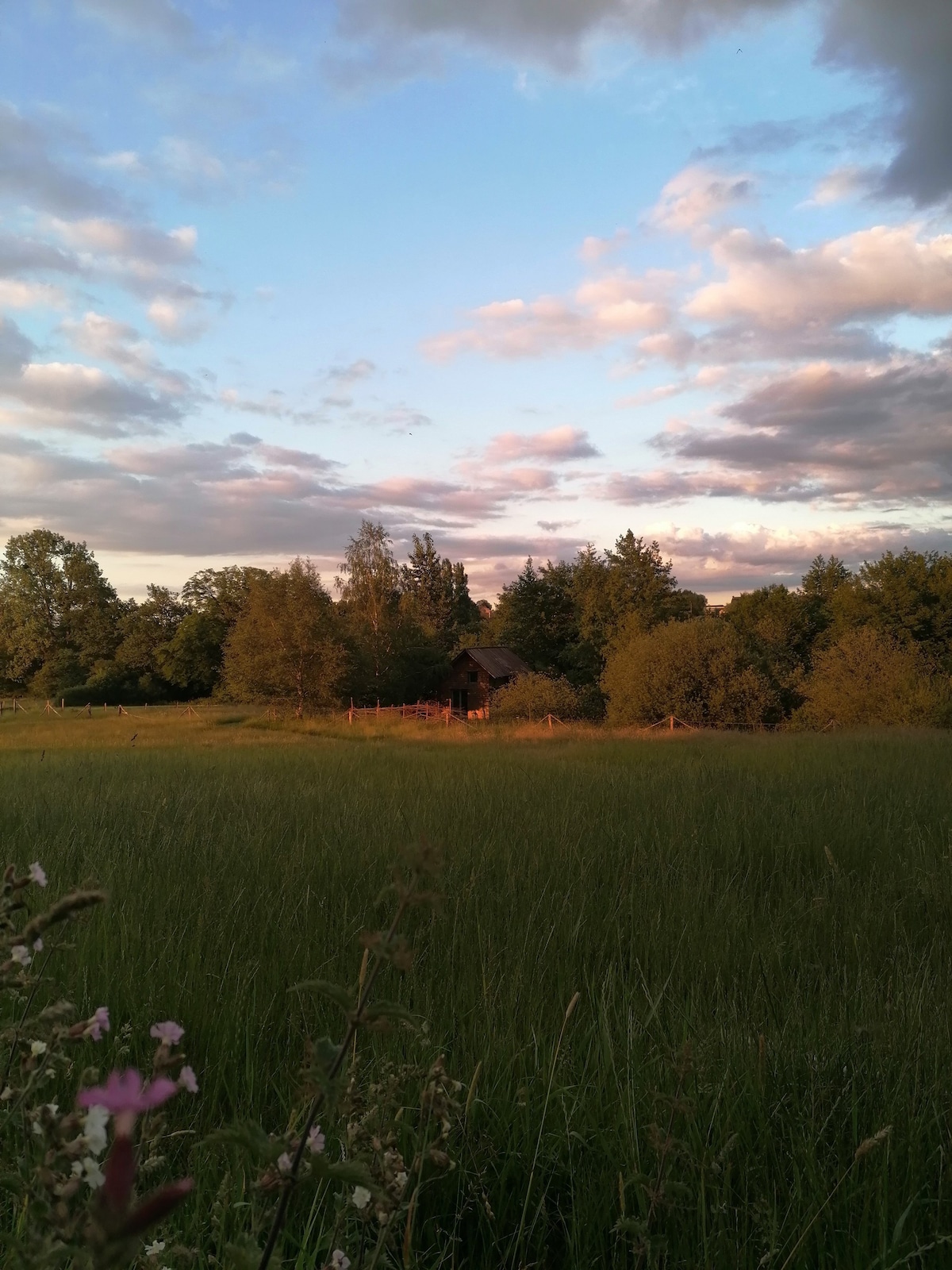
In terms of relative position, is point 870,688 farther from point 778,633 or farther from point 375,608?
point 375,608

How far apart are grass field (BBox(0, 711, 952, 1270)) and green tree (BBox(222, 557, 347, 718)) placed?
107 ft

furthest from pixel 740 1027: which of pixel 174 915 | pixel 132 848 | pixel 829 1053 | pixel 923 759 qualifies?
pixel 923 759

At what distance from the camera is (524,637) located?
5756cm

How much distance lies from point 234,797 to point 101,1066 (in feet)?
20.9

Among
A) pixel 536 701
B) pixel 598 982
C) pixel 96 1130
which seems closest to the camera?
pixel 96 1130

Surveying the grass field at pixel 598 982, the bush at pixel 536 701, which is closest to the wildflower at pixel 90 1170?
the grass field at pixel 598 982

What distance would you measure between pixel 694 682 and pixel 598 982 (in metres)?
36.9

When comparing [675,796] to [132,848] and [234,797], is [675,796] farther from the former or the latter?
[132,848]

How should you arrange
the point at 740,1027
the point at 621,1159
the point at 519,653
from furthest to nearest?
the point at 519,653, the point at 740,1027, the point at 621,1159

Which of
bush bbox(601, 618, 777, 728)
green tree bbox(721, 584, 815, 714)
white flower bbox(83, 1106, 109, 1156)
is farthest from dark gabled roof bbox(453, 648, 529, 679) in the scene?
white flower bbox(83, 1106, 109, 1156)

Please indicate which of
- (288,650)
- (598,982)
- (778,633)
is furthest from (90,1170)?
(778,633)

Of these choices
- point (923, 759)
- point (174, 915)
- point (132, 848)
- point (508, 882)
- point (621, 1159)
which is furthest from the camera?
point (923, 759)

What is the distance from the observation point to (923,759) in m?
13.6

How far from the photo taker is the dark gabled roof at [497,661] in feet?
163
